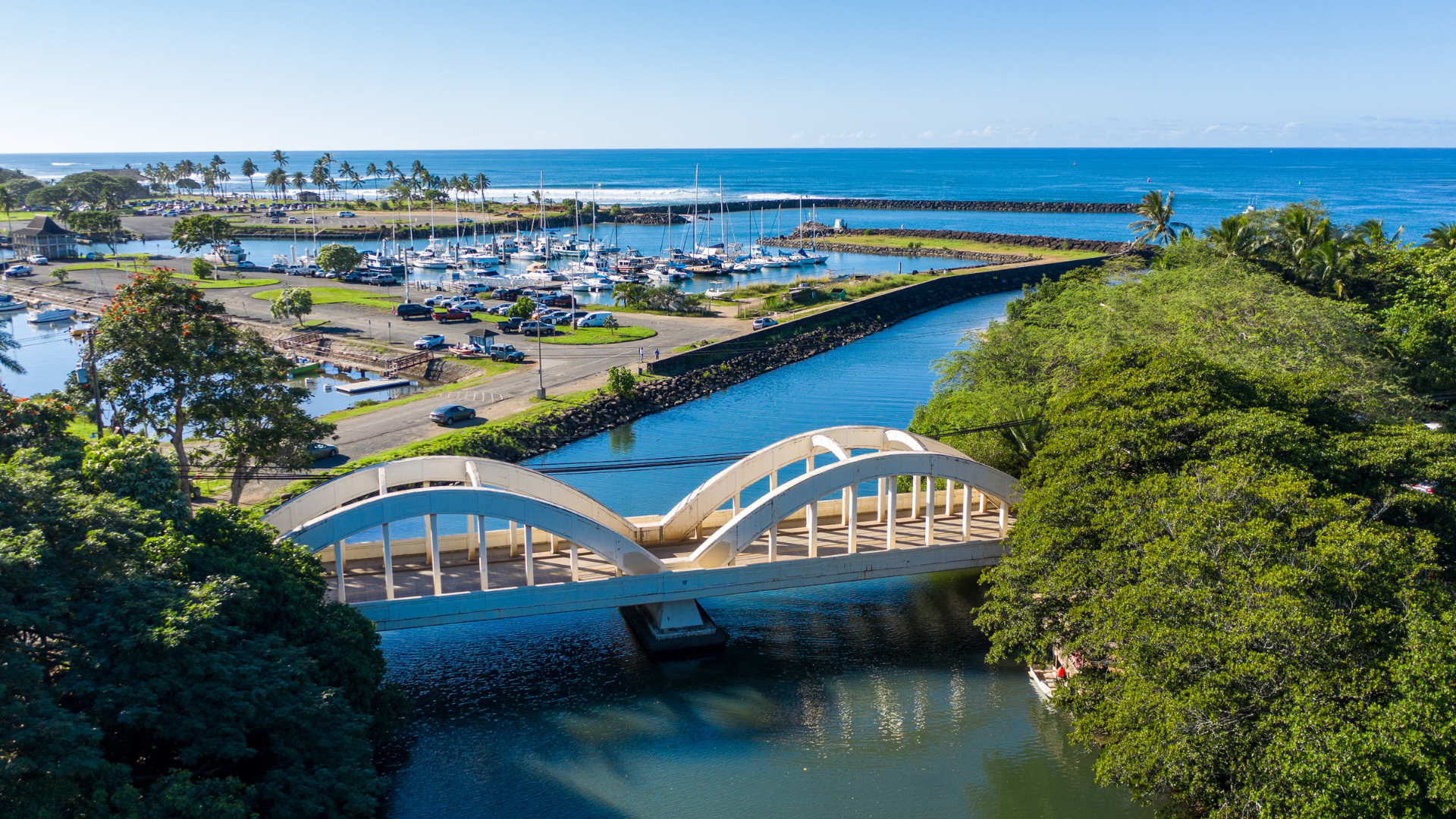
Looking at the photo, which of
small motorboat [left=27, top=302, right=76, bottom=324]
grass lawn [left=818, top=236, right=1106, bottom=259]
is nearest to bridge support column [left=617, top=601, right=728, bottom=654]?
small motorboat [left=27, top=302, right=76, bottom=324]

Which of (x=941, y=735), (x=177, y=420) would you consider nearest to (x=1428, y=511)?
(x=941, y=735)

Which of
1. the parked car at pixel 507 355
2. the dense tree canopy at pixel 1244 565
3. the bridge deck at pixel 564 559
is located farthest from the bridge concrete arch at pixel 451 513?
the parked car at pixel 507 355

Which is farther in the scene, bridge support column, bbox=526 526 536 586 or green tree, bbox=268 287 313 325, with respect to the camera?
green tree, bbox=268 287 313 325

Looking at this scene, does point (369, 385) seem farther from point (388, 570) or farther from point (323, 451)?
point (388, 570)

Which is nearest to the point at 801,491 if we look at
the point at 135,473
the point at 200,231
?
the point at 135,473

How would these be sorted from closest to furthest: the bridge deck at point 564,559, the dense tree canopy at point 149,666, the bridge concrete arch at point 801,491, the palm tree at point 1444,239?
the dense tree canopy at point 149,666 → the bridge deck at point 564,559 → the bridge concrete arch at point 801,491 → the palm tree at point 1444,239

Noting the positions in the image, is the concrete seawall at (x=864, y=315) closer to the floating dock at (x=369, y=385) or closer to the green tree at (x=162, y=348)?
the floating dock at (x=369, y=385)

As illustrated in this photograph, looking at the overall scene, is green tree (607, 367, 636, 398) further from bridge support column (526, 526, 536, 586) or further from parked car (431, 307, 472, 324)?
bridge support column (526, 526, 536, 586)
